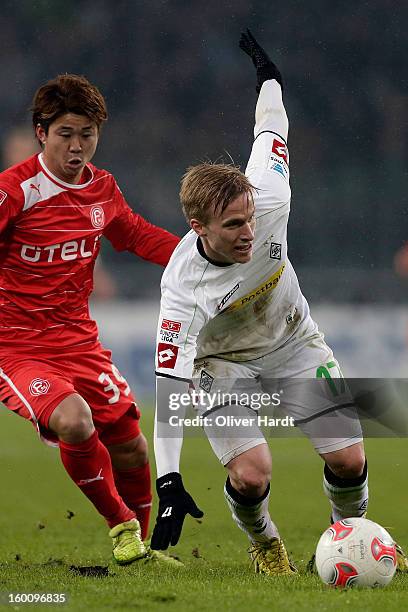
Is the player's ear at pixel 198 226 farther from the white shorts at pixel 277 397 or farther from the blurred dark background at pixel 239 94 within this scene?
the blurred dark background at pixel 239 94

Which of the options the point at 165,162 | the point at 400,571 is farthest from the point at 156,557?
the point at 165,162

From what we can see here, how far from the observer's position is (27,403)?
4.27 metres

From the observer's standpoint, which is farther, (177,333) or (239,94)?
(239,94)

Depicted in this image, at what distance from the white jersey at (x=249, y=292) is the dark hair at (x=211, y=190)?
0.62 ft

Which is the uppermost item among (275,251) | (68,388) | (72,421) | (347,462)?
(275,251)

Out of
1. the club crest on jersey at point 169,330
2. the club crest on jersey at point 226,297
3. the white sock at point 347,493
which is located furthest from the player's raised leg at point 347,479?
the club crest on jersey at point 169,330

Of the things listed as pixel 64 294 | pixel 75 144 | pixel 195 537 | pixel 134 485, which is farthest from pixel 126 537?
pixel 75 144

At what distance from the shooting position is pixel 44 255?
453 cm

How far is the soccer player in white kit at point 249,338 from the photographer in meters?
3.94

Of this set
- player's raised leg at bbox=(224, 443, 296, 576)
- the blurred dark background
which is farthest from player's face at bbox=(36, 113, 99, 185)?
the blurred dark background

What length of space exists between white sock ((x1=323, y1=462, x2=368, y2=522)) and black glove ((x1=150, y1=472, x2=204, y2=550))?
99cm

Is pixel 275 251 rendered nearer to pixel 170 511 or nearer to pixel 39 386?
pixel 39 386

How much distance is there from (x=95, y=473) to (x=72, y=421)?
31cm

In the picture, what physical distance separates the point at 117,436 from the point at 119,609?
64.7 inches
